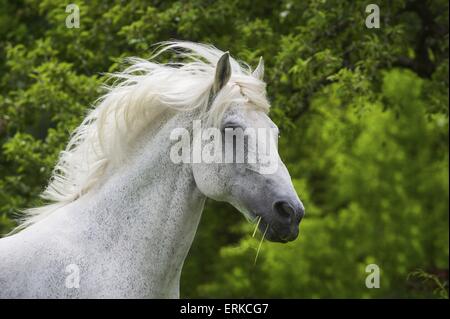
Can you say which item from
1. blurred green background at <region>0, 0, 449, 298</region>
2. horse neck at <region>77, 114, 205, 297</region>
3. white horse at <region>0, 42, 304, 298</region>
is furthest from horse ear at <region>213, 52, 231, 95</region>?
blurred green background at <region>0, 0, 449, 298</region>

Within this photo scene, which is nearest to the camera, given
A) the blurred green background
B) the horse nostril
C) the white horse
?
the horse nostril

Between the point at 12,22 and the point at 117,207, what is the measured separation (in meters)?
7.34

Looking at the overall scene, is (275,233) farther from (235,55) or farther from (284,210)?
(235,55)

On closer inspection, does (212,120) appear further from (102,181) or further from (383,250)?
(383,250)

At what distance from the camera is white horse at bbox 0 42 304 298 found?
4.67 m

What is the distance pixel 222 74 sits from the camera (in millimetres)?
4891

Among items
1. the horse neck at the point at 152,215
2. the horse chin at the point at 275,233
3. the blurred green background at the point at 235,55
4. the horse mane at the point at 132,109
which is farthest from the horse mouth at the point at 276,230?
the blurred green background at the point at 235,55

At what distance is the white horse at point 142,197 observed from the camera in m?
4.67

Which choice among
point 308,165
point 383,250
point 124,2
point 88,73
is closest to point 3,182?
point 88,73

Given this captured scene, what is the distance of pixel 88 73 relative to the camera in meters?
10.2

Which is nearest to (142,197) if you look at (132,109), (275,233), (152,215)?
(152,215)

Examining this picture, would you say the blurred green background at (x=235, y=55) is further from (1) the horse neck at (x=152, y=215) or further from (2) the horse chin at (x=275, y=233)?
(1) the horse neck at (x=152, y=215)

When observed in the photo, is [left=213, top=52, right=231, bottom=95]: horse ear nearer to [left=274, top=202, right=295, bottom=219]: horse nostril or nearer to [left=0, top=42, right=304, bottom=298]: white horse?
[left=0, top=42, right=304, bottom=298]: white horse

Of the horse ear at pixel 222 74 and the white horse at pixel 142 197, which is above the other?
the horse ear at pixel 222 74
